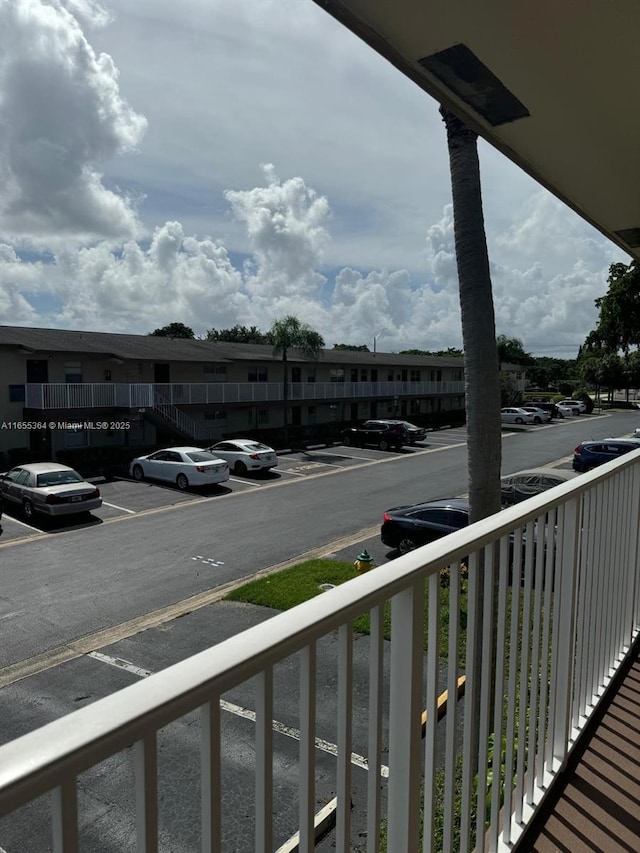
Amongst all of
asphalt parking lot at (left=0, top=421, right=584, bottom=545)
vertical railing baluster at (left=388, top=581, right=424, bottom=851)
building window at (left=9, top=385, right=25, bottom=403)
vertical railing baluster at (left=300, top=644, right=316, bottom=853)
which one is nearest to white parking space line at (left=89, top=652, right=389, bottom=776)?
vertical railing baluster at (left=388, top=581, right=424, bottom=851)

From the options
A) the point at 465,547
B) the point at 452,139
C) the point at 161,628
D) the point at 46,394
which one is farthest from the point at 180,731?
the point at 46,394

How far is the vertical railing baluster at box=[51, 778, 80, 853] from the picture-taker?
0.84m

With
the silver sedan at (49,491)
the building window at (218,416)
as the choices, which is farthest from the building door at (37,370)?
the building window at (218,416)

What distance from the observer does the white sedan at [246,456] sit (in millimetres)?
24672

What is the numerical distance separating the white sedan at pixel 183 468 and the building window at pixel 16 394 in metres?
5.76

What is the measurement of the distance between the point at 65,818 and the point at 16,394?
2720 centimetres

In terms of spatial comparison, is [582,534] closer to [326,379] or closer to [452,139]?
[452,139]

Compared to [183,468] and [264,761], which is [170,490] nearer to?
[183,468]

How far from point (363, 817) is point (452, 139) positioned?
6.13 metres

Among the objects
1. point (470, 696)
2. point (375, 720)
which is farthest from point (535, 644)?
point (375, 720)

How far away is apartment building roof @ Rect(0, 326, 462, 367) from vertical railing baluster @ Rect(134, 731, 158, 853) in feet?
87.1

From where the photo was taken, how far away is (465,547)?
1.83 metres

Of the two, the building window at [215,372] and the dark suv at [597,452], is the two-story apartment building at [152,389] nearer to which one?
the building window at [215,372]

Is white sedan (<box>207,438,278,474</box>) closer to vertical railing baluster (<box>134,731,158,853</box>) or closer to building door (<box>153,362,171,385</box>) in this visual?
building door (<box>153,362,171,385</box>)
